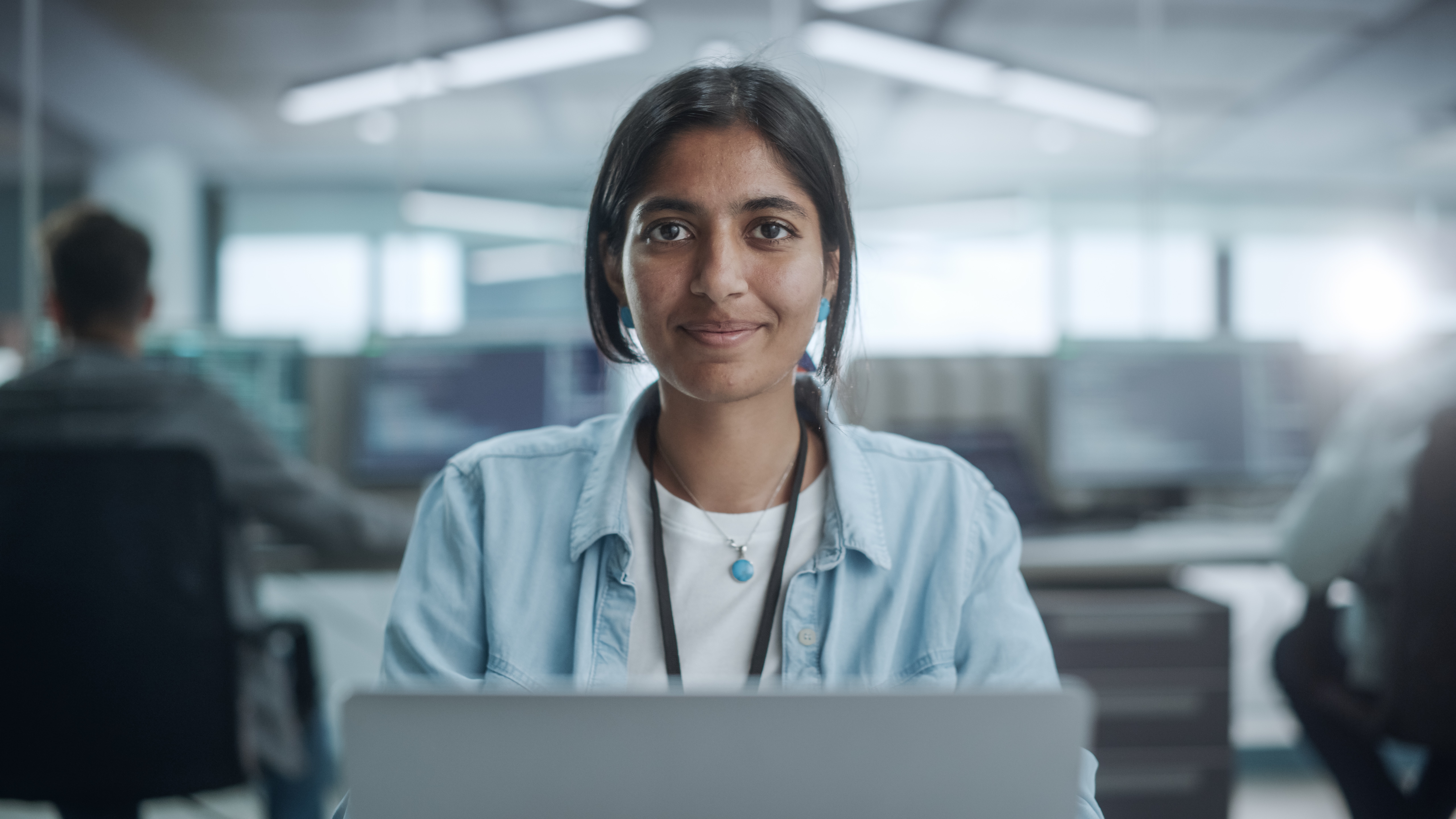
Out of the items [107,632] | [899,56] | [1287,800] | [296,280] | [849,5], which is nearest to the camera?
[107,632]

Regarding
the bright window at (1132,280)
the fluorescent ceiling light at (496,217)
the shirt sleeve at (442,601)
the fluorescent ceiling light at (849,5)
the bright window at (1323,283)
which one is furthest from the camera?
the bright window at (1132,280)

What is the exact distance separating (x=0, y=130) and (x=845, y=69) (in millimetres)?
4773

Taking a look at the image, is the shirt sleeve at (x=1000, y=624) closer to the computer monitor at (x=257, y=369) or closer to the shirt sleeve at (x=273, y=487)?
the shirt sleeve at (x=273, y=487)

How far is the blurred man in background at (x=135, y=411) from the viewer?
1.61m

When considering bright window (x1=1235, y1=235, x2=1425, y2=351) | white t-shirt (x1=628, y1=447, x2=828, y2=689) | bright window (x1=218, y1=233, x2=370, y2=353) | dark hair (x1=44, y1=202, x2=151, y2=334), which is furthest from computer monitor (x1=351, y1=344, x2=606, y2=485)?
bright window (x1=1235, y1=235, x2=1425, y2=351)

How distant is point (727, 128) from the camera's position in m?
0.86

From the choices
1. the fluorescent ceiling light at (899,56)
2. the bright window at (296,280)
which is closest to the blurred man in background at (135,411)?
the fluorescent ceiling light at (899,56)

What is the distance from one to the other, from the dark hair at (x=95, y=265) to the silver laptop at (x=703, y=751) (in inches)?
66.5

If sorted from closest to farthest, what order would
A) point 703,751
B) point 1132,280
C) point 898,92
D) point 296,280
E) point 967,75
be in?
point 703,751, point 967,75, point 898,92, point 296,280, point 1132,280

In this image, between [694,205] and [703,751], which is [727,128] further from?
[703,751]

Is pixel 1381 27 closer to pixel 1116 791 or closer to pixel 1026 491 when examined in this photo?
pixel 1026 491

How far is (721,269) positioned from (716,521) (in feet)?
0.88

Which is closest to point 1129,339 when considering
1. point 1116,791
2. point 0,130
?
point 1116,791

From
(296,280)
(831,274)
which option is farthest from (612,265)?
(296,280)
